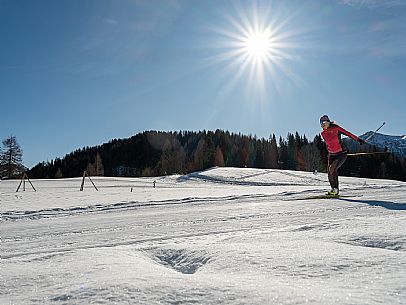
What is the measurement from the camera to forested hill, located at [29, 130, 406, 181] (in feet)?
279

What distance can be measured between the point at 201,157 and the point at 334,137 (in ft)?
246

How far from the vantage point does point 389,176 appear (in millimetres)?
90250

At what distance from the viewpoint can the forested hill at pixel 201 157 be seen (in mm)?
85062

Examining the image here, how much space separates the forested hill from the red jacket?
60747mm

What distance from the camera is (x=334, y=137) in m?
9.89

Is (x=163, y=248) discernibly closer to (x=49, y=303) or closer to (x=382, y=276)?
(x=49, y=303)

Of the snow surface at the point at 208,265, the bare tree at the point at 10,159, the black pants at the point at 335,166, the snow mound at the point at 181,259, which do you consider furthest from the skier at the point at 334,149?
the bare tree at the point at 10,159

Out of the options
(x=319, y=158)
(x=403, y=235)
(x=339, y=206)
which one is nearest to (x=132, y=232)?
(x=403, y=235)

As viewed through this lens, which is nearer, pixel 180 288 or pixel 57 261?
pixel 180 288

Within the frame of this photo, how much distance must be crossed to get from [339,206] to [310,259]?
457 centimetres

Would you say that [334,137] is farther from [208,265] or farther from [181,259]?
[208,265]

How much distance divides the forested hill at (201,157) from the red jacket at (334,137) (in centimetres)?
6075

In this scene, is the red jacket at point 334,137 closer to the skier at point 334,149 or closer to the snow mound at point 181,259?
the skier at point 334,149

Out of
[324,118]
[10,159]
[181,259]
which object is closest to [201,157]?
[10,159]
